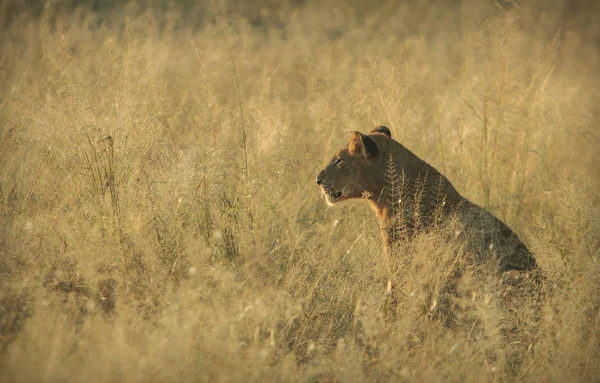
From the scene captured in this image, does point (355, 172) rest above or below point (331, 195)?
above

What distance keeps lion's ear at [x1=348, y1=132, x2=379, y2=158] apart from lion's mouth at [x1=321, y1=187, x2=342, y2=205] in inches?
13.6

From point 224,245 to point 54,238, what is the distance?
3.69ft

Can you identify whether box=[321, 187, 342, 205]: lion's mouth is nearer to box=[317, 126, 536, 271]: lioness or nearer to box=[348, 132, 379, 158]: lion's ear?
box=[317, 126, 536, 271]: lioness

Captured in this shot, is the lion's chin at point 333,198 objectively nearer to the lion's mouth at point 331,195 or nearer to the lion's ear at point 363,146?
the lion's mouth at point 331,195

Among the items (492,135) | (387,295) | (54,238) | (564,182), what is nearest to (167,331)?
(54,238)

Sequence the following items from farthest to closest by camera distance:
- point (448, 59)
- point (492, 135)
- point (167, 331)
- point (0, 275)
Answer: point (448, 59), point (492, 135), point (0, 275), point (167, 331)

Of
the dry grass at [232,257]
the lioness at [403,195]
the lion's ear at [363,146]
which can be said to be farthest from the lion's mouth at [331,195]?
the lion's ear at [363,146]

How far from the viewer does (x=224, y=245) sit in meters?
4.63

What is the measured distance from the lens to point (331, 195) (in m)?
5.29

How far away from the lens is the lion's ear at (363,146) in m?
5.00

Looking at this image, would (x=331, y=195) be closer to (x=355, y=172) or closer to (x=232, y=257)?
(x=355, y=172)

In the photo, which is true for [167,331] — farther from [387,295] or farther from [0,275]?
[387,295]

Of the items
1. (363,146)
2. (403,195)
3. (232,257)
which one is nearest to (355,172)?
(363,146)

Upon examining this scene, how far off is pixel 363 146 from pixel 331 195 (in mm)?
510
